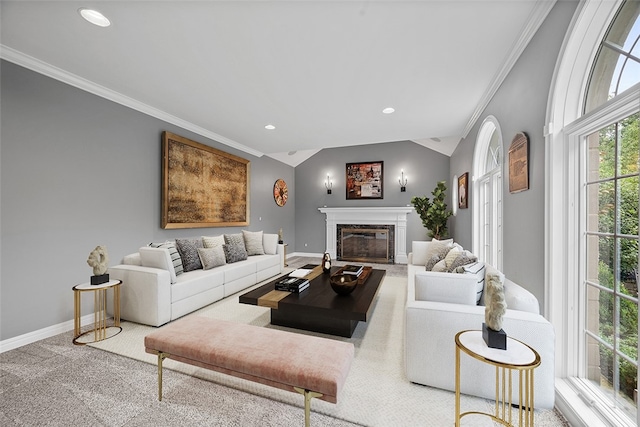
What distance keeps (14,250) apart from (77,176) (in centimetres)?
87

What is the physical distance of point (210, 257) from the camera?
3.66 meters

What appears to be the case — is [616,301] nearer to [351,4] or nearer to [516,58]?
[516,58]

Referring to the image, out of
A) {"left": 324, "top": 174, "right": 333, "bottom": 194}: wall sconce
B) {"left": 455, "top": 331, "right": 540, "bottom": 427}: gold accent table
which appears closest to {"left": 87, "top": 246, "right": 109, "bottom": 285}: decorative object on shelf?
{"left": 455, "top": 331, "right": 540, "bottom": 427}: gold accent table

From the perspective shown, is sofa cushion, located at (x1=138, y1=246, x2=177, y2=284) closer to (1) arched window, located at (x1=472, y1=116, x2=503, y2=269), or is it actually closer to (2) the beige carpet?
(2) the beige carpet

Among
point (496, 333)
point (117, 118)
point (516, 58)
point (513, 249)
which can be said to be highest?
point (516, 58)

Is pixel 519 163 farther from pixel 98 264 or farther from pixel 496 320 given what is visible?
pixel 98 264

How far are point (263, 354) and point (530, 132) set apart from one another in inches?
101

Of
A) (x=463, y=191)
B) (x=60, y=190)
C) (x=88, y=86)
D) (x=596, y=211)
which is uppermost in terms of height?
(x=88, y=86)

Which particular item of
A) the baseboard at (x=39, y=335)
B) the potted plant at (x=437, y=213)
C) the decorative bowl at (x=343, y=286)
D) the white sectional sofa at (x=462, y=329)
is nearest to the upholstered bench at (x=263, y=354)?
the white sectional sofa at (x=462, y=329)

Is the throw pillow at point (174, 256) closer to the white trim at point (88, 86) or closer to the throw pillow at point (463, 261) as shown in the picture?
the white trim at point (88, 86)

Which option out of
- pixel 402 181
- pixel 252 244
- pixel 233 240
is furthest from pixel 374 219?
pixel 233 240

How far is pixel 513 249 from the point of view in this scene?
2389 millimetres

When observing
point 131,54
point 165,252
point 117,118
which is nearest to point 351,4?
point 131,54

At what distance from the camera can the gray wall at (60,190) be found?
2303 mm
